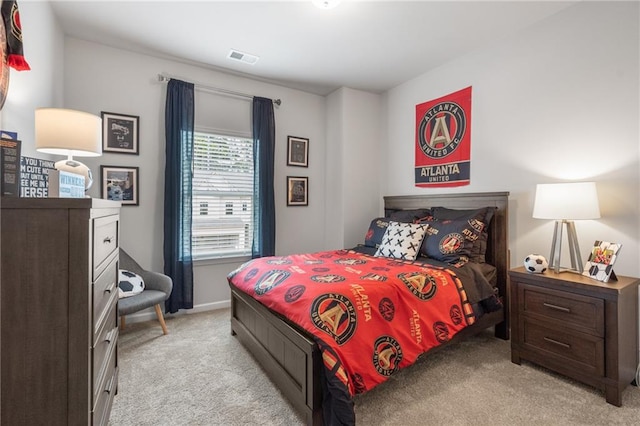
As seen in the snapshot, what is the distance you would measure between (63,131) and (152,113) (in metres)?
1.61

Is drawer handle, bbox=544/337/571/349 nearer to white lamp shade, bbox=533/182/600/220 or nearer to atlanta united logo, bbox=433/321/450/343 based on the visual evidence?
atlanta united logo, bbox=433/321/450/343

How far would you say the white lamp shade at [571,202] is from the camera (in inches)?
80.3

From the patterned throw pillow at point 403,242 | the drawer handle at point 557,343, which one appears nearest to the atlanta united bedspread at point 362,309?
the patterned throw pillow at point 403,242

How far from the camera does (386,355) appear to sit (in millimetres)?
1690

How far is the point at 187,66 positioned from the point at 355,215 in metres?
2.64

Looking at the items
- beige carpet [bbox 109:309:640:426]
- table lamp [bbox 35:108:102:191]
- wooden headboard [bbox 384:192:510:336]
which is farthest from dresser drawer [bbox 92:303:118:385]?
wooden headboard [bbox 384:192:510:336]

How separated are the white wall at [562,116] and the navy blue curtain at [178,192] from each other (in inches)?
113

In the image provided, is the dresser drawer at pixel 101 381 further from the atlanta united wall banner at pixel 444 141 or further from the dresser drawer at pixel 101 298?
the atlanta united wall banner at pixel 444 141

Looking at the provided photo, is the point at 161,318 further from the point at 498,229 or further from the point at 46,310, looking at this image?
the point at 498,229

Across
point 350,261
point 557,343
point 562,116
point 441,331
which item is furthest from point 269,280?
point 562,116

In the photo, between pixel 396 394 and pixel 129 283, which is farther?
pixel 129 283

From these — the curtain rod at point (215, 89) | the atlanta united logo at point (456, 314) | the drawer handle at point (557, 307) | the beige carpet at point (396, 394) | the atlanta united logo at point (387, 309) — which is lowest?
the beige carpet at point (396, 394)

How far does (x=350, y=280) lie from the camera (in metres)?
1.97

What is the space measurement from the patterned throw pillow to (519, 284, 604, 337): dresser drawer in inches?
33.8
